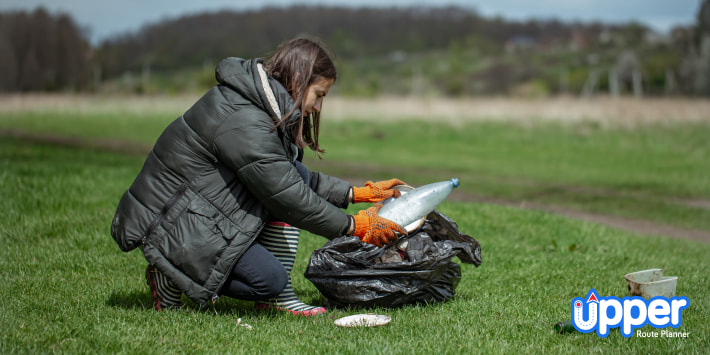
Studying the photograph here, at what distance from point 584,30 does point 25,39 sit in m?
124

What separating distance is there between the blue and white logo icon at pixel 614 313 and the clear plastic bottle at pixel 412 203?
991 mm

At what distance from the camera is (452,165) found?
1393 cm

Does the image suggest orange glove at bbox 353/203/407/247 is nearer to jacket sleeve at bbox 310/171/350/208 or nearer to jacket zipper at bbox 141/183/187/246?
jacket sleeve at bbox 310/171/350/208

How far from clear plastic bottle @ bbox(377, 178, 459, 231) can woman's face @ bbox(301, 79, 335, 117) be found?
2.40ft

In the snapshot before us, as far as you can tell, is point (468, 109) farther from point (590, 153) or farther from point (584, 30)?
point (584, 30)

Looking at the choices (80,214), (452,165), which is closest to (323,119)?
(452,165)

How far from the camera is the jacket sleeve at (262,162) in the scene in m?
3.11

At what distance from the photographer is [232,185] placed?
326 centimetres

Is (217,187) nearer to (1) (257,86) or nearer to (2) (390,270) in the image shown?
(1) (257,86)

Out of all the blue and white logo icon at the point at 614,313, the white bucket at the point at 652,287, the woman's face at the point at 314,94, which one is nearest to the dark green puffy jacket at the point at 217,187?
the woman's face at the point at 314,94

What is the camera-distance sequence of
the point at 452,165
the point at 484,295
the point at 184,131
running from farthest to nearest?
the point at 452,165, the point at 484,295, the point at 184,131

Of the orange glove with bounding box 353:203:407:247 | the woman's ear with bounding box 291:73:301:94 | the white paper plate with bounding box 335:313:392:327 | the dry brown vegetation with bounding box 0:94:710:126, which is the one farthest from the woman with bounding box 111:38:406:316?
the dry brown vegetation with bounding box 0:94:710:126

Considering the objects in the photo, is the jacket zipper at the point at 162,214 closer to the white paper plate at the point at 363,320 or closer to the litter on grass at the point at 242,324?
the litter on grass at the point at 242,324

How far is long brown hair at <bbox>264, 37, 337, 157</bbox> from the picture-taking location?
3.29 metres
